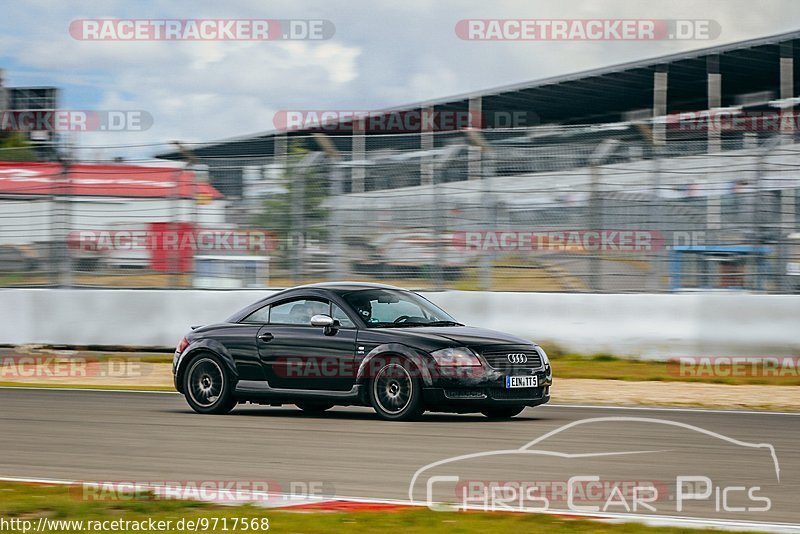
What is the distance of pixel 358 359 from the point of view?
1098cm

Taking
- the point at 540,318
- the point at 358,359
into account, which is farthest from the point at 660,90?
the point at 358,359

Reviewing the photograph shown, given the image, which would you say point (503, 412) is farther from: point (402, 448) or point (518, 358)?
point (402, 448)

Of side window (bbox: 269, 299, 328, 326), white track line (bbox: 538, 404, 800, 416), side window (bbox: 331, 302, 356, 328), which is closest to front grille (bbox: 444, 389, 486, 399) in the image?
side window (bbox: 331, 302, 356, 328)

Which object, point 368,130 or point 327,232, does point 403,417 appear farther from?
point 368,130

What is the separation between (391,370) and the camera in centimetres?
1070

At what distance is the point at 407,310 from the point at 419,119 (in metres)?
31.7

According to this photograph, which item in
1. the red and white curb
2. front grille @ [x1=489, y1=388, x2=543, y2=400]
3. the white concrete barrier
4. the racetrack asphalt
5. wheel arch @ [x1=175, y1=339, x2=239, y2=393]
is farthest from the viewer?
the white concrete barrier

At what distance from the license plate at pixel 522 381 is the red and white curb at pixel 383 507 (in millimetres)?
4028

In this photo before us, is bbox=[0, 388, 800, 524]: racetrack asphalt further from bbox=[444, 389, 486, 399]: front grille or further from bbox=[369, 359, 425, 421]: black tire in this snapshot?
bbox=[444, 389, 486, 399]: front grille

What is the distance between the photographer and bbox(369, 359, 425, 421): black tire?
1059 cm

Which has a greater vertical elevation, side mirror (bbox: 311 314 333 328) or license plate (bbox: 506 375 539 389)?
side mirror (bbox: 311 314 333 328)

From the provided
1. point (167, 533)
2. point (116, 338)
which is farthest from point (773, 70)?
point (167, 533)

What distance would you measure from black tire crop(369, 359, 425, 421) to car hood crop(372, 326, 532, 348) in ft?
0.98

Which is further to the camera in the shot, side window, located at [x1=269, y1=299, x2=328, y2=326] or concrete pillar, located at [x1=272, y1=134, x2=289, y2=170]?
concrete pillar, located at [x1=272, y1=134, x2=289, y2=170]
